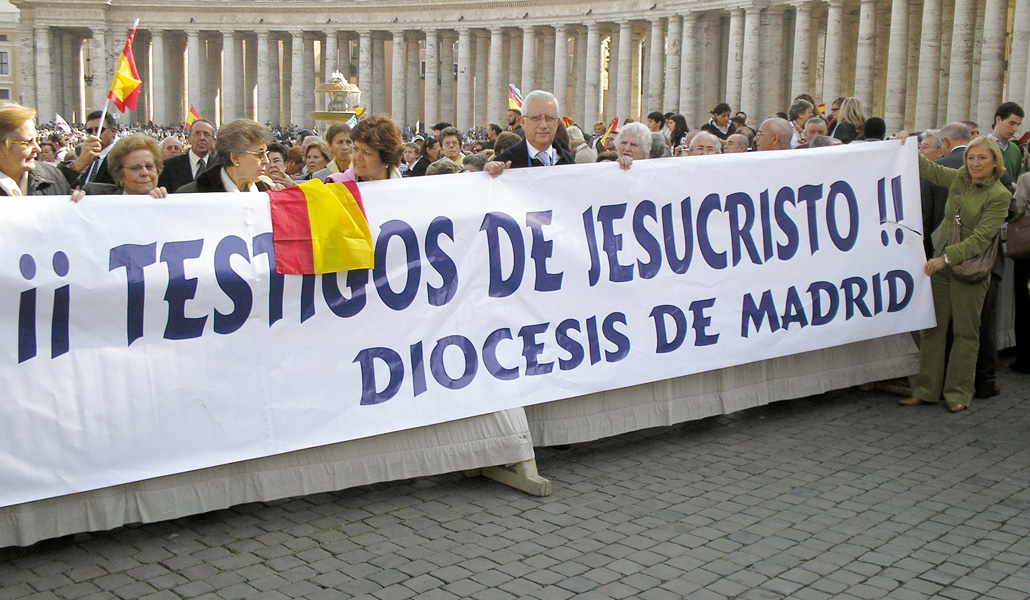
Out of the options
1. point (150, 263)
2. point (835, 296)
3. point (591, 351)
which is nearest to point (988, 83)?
point (835, 296)

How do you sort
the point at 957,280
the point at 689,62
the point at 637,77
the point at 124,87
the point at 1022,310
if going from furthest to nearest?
the point at 637,77, the point at 689,62, the point at 124,87, the point at 1022,310, the point at 957,280

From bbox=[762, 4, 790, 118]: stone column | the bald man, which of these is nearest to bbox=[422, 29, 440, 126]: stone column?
bbox=[762, 4, 790, 118]: stone column

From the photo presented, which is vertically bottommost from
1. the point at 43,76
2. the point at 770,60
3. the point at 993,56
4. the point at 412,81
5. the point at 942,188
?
the point at 942,188

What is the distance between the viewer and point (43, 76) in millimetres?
76312

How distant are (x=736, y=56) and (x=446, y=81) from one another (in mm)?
30000

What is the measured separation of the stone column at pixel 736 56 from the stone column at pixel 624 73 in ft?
31.5

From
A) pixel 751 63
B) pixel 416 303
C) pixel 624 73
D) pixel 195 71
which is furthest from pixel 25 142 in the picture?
pixel 195 71

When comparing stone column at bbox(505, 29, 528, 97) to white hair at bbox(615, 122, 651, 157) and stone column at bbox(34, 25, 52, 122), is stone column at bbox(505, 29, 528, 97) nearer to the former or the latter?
stone column at bbox(34, 25, 52, 122)

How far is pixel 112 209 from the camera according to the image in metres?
5.16

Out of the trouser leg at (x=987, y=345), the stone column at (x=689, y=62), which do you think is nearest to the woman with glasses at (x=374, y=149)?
the trouser leg at (x=987, y=345)

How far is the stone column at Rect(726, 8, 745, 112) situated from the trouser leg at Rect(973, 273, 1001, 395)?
37.6 m

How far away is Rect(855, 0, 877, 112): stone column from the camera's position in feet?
127

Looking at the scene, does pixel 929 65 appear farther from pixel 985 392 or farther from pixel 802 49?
pixel 985 392

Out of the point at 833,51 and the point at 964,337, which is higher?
the point at 833,51
